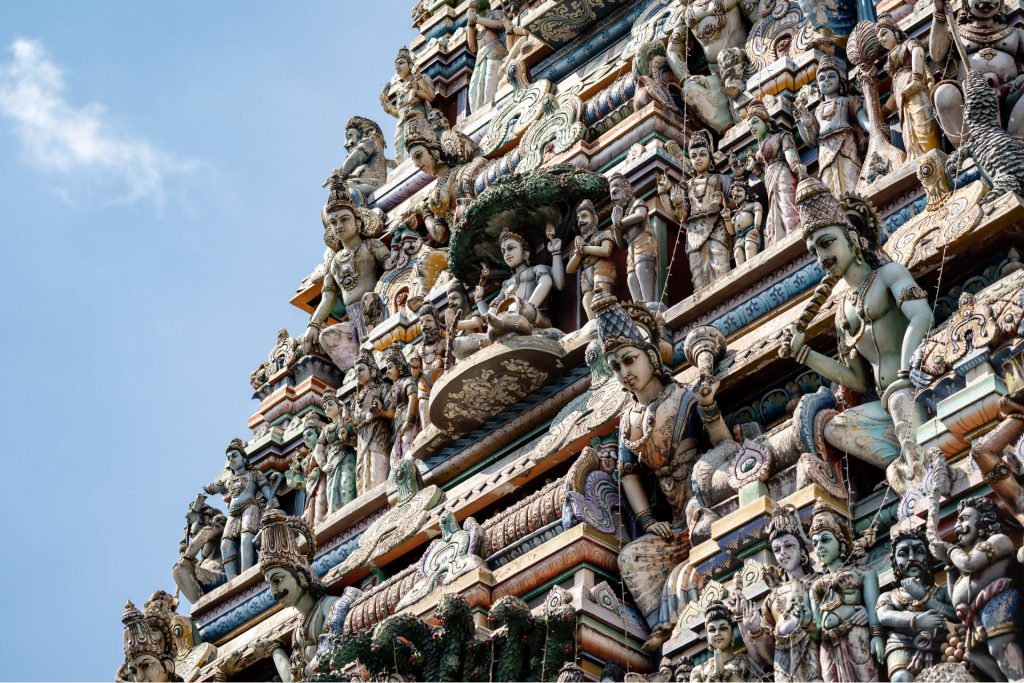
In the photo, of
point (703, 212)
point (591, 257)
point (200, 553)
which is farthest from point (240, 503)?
point (703, 212)

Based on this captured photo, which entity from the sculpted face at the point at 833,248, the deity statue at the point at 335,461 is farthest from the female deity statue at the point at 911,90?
the deity statue at the point at 335,461

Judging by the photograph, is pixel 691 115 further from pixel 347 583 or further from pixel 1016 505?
pixel 1016 505

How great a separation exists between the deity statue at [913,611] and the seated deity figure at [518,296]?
6380 millimetres

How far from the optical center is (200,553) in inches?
969

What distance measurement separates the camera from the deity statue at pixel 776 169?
1912cm

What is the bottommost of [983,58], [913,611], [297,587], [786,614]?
[913,611]

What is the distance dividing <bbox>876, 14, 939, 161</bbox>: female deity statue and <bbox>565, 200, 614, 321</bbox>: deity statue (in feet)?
9.58

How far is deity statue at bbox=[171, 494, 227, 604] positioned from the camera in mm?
24156

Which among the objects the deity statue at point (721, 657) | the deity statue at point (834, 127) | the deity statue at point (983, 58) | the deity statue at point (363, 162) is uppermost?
the deity statue at point (363, 162)

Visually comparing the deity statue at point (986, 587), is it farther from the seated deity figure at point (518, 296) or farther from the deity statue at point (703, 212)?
the seated deity figure at point (518, 296)

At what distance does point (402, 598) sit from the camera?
62.3 feet

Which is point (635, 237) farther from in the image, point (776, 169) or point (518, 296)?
point (776, 169)

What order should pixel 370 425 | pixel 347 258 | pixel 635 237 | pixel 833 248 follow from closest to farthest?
pixel 833 248 < pixel 635 237 < pixel 370 425 < pixel 347 258

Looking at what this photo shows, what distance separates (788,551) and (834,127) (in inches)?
214
